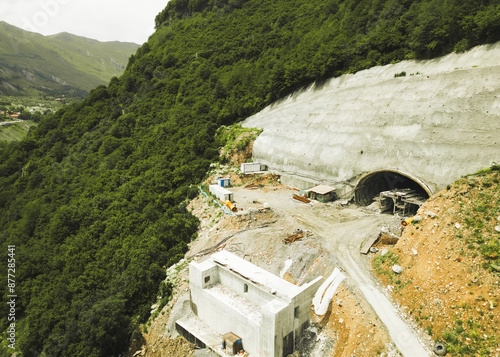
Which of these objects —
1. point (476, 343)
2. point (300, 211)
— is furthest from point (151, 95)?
point (476, 343)

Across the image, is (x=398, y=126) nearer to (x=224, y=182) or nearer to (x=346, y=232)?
(x=346, y=232)

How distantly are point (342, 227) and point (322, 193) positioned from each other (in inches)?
238

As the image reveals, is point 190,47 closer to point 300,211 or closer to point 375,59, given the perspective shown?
point 375,59

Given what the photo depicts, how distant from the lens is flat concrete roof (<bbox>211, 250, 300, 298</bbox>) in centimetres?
2018

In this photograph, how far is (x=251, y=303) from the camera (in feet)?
71.7

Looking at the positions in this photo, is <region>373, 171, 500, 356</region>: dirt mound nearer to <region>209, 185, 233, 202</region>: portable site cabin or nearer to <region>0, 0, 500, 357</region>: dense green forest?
<region>209, 185, 233, 202</region>: portable site cabin

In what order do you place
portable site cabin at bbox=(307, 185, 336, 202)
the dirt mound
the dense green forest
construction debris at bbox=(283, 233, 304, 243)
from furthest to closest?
portable site cabin at bbox=(307, 185, 336, 202), the dense green forest, construction debris at bbox=(283, 233, 304, 243), the dirt mound

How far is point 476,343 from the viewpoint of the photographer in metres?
15.2

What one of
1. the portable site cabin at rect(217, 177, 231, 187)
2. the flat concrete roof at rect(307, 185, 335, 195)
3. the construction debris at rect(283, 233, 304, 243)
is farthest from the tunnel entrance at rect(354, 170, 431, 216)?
the portable site cabin at rect(217, 177, 231, 187)

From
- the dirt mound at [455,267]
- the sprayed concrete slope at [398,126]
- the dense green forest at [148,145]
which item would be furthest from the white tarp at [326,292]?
the dense green forest at [148,145]

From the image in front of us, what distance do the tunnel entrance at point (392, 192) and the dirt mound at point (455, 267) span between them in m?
5.19

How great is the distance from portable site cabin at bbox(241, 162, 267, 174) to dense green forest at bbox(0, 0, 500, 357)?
253 inches

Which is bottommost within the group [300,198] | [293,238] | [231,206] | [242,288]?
Answer: [242,288]

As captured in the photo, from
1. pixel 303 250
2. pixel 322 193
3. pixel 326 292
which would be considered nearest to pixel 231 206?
pixel 322 193
